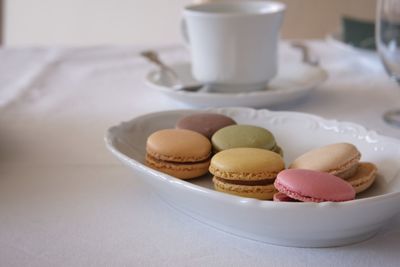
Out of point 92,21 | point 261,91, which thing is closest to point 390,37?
point 261,91

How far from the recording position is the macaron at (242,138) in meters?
0.45

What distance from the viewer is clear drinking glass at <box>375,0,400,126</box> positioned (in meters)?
0.66

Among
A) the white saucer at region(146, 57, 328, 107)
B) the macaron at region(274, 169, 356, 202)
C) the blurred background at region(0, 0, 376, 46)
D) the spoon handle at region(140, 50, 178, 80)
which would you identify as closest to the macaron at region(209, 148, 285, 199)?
the macaron at region(274, 169, 356, 202)

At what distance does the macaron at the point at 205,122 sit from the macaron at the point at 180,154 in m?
0.03

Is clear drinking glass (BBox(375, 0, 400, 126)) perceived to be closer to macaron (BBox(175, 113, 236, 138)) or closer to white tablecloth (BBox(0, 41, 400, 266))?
white tablecloth (BBox(0, 41, 400, 266))

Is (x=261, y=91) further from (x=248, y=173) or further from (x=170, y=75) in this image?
(x=248, y=173)

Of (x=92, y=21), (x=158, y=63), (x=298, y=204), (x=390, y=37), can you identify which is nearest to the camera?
(x=298, y=204)

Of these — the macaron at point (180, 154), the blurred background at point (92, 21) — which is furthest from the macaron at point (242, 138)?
the blurred background at point (92, 21)

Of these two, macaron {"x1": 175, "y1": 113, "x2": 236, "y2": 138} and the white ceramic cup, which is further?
the white ceramic cup

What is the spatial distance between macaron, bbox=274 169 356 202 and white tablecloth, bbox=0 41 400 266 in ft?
0.12

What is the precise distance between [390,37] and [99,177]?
A: 39 centimetres

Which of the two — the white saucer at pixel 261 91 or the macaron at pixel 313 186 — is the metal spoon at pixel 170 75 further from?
the macaron at pixel 313 186

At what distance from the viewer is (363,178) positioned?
0.41 meters

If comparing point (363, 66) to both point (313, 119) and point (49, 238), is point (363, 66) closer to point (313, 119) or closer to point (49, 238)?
point (313, 119)
